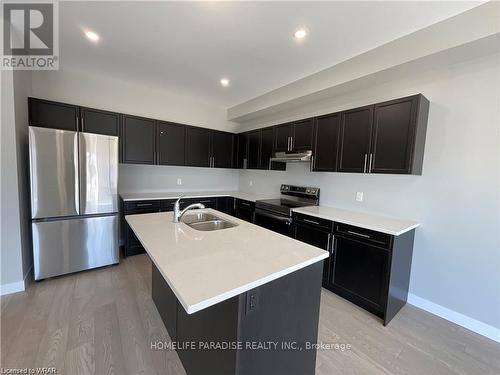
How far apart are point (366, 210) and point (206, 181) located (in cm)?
310

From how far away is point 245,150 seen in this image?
429 centimetres

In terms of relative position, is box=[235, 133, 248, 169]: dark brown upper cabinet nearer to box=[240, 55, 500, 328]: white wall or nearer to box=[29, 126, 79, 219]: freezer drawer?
box=[240, 55, 500, 328]: white wall

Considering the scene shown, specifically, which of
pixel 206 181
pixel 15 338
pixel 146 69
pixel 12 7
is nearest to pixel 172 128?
pixel 146 69

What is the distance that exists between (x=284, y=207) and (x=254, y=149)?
153 cm

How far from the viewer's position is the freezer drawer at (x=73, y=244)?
247 centimetres

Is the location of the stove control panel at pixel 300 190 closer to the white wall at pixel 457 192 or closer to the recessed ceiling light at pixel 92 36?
the white wall at pixel 457 192

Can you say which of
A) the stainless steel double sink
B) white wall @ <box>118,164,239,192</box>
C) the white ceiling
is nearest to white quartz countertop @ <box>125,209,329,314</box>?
the stainless steel double sink

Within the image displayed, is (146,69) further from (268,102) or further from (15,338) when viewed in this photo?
(15,338)

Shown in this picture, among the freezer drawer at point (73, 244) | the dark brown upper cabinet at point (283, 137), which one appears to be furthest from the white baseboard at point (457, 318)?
the freezer drawer at point (73, 244)

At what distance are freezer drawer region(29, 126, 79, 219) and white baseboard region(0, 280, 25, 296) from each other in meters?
0.71

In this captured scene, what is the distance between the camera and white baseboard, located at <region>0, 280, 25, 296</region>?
221cm

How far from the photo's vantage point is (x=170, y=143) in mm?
3719

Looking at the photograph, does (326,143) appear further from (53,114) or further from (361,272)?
(53,114)

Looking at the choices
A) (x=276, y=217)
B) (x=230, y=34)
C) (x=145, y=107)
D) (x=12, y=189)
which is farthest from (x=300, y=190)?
(x=12, y=189)
